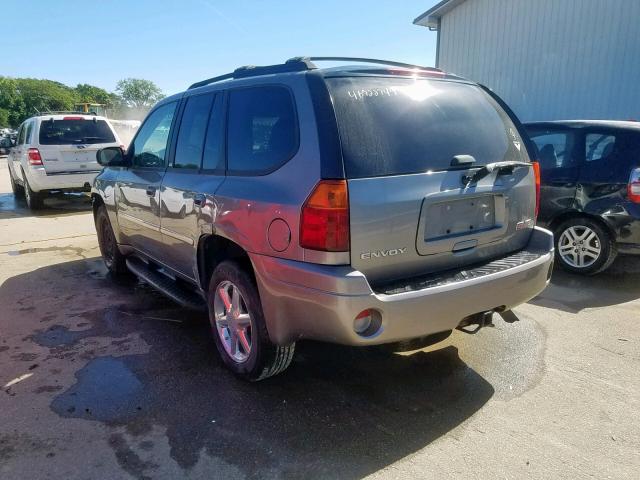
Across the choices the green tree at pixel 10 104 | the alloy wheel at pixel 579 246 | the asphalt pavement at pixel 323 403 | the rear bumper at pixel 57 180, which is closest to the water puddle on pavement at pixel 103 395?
the asphalt pavement at pixel 323 403

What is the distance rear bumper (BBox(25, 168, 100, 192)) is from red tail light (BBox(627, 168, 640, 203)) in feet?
31.2

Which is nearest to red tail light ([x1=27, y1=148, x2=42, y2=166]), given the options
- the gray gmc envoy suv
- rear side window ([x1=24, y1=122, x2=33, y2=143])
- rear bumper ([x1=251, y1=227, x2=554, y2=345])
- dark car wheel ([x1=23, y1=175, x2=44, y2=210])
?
rear side window ([x1=24, y1=122, x2=33, y2=143])

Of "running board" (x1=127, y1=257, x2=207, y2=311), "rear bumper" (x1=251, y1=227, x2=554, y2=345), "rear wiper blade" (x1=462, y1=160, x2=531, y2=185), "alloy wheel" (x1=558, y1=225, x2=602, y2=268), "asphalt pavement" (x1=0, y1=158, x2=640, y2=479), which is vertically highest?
"rear wiper blade" (x1=462, y1=160, x2=531, y2=185)

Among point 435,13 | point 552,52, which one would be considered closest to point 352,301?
point 552,52

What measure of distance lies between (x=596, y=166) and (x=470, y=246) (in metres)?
2.98

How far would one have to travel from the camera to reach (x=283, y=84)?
110 inches

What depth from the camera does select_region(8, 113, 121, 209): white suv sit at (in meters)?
9.92

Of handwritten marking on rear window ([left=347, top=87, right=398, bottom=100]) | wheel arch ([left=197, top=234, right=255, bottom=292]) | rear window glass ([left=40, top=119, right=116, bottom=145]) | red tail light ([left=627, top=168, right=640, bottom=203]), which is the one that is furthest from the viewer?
rear window glass ([left=40, top=119, right=116, bottom=145])

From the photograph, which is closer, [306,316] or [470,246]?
[306,316]

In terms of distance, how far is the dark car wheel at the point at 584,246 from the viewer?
5027mm

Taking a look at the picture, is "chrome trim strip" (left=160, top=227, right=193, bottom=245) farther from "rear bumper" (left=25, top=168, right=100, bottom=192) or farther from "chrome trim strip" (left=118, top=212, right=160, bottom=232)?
"rear bumper" (left=25, top=168, right=100, bottom=192)

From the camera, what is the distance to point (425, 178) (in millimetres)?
2648

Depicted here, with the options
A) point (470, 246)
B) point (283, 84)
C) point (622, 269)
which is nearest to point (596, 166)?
point (622, 269)

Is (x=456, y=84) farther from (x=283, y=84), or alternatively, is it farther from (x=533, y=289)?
(x=533, y=289)
